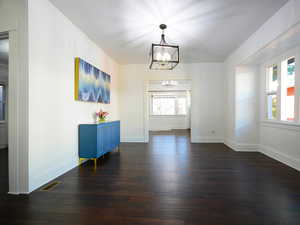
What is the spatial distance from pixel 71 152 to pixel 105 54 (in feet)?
10.3

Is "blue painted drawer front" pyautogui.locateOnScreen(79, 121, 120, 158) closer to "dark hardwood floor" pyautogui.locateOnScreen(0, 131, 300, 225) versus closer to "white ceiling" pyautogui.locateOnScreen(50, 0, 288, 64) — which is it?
"dark hardwood floor" pyautogui.locateOnScreen(0, 131, 300, 225)

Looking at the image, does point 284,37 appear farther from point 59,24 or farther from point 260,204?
point 59,24

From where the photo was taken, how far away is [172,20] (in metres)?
3.18

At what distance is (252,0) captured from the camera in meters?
2.58

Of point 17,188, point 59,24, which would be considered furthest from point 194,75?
point 17,188

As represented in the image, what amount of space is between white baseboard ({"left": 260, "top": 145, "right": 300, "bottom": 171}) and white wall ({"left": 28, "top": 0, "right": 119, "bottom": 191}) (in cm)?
452

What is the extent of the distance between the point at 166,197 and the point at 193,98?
178 inches

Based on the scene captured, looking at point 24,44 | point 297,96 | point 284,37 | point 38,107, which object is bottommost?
point 38,107

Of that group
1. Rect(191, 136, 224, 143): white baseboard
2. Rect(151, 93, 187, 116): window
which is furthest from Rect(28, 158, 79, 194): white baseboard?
Rect(151, 93, 187, 116): window

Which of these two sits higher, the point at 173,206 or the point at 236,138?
the point at 236,138

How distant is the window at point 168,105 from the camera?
1102cm

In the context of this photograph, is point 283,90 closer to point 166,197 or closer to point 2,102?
point 166,197

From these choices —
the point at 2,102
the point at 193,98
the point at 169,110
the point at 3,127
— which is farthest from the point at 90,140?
the point at 169,110

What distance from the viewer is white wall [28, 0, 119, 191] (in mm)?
2418
